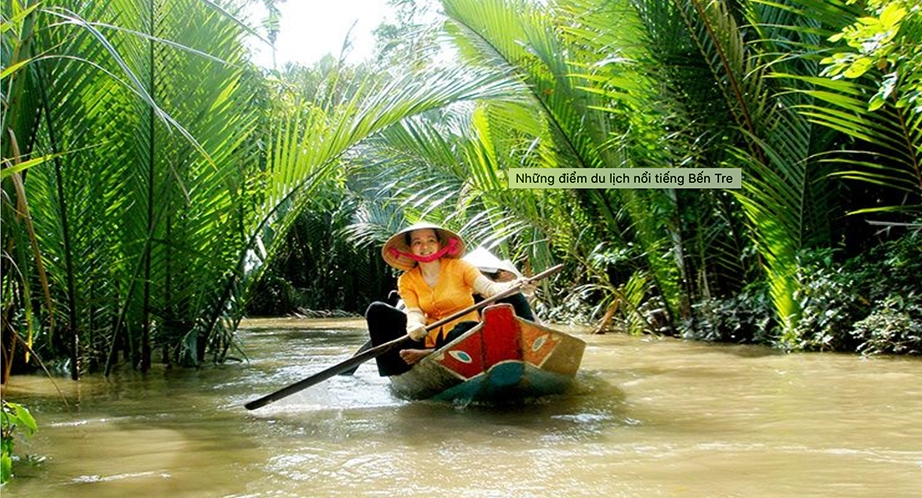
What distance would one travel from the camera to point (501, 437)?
3701 millimetres

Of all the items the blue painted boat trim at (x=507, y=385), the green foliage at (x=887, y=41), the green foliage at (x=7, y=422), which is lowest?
the blue painted boat trim at (x=507, y=385)

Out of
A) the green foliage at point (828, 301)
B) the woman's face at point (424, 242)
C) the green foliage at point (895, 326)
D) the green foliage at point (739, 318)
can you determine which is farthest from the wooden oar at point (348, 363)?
the green foliage at point (739, 318)

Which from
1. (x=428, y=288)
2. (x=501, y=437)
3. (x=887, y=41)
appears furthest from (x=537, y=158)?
(x=501, y=437)

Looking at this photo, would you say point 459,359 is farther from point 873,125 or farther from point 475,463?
point 873,125

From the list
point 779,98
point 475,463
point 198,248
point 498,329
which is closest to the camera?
point 475,463

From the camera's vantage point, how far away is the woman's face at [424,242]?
4.93 metres

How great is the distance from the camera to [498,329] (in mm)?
4160

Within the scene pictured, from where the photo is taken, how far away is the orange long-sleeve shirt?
5.00 m

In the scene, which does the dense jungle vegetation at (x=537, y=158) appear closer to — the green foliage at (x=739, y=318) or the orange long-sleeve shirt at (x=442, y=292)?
the green foliage at (x=739, y=318)

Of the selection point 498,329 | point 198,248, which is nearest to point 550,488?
point 498,329

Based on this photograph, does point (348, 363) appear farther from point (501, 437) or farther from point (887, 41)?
point (887, 41)

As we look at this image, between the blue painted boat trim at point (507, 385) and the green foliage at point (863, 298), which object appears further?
the green foliage at point (863, 298)

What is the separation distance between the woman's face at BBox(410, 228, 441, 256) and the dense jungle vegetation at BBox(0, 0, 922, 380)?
2.96ft

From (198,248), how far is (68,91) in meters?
1.65
